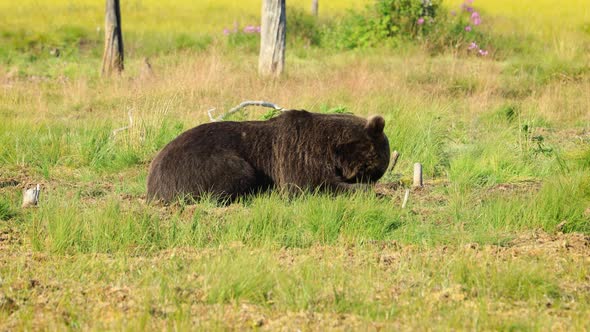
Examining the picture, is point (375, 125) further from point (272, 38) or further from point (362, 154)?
point (272, 38)

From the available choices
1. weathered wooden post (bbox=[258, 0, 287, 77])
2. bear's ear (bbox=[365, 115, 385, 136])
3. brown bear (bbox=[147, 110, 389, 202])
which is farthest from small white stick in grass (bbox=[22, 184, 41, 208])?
weathered wooden post (bbox=[258, 0, 287, 77])

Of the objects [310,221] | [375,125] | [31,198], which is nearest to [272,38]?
[375,125]

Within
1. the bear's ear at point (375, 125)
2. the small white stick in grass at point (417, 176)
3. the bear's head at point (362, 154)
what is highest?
the bear's ear at point (375, 125)

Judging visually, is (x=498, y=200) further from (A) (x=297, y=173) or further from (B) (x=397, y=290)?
(B) (x=397, y=290)

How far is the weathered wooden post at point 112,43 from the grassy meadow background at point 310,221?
233 centimetres

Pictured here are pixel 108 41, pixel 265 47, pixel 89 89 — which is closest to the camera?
pixel 89 89

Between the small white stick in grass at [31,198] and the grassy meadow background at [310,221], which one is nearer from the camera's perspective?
the grassy meadow background at [310,221]

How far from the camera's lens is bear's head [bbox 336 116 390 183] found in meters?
7.65

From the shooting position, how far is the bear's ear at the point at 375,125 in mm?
7504

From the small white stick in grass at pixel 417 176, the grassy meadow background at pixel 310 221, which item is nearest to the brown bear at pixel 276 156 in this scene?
the grassy meadow background at pixel 310 221

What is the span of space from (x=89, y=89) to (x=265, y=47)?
3.31 meters

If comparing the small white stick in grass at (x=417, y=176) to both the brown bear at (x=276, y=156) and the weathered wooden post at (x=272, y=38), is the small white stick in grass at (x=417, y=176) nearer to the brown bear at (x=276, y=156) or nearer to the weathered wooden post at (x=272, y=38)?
the brown bear at (x=276, y=156)

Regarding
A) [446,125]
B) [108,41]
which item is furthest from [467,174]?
[108,41]

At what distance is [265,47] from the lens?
15.6 meters
